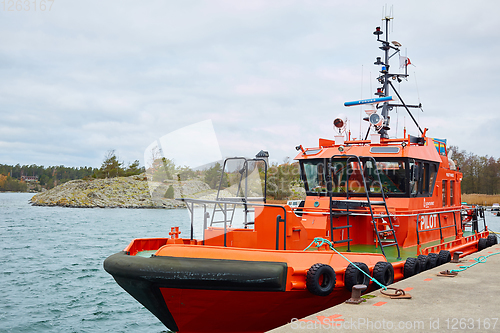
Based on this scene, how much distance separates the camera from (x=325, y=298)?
5656 millimetres

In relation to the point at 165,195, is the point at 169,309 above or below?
below

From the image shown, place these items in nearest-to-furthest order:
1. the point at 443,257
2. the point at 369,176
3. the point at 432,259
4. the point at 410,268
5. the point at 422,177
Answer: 1. the point at 410,268
2. the point at 432,259
3. the point at 443,257
4. the point at 369,176
5. the point at 422,177

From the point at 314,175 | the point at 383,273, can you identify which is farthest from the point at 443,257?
the point at 314,175

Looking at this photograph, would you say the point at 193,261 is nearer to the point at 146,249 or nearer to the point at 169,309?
the point at 169,309

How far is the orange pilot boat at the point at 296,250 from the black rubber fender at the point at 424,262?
0.07 feet

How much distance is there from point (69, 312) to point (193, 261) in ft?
19.4

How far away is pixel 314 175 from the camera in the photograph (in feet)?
27.6

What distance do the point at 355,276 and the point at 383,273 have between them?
0.54m

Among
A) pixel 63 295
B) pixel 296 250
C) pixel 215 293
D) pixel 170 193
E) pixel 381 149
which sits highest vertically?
pixel 381 149

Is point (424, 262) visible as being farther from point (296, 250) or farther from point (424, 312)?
point (424, 312)

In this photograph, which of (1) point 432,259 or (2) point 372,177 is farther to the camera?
(2) point 372,177

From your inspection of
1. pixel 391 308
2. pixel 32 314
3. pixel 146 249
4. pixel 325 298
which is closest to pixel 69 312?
pixel 32 314

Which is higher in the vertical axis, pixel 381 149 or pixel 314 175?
pixel 381 149

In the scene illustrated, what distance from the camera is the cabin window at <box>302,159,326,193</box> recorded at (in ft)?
27.2
